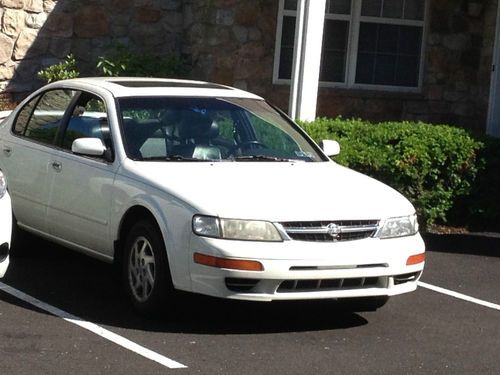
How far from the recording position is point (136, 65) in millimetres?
15938

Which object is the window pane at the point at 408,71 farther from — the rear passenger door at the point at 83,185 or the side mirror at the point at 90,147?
the side mirror at the point at 90,147

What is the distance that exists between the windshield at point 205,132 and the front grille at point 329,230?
1.23 metres

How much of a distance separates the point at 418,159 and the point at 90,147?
14.4ft

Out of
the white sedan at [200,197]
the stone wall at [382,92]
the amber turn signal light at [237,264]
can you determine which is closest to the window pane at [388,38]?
the stone wall at [382,92]

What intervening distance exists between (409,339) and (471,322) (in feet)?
2.71

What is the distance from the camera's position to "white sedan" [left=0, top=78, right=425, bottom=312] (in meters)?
7.69

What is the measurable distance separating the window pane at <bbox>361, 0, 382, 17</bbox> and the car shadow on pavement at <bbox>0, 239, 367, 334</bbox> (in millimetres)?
8168

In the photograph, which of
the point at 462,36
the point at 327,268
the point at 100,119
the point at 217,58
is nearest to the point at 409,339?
the point at 327,268

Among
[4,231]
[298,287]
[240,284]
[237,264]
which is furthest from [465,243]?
[4,231]

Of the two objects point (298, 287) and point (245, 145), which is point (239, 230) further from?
point (245, 145)

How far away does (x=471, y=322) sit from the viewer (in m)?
8.67

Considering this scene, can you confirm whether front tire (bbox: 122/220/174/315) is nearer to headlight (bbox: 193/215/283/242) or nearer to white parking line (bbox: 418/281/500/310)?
headlight (bbox: 193/215/283/242)

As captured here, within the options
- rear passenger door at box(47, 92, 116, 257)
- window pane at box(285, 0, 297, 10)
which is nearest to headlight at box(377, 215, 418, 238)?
rear passenger door at box(47, 92, 116, 257)

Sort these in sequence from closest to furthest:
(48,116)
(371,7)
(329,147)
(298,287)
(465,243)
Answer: (298,287) < (329,147) < (48,116) < (465,243) < (371,7)
